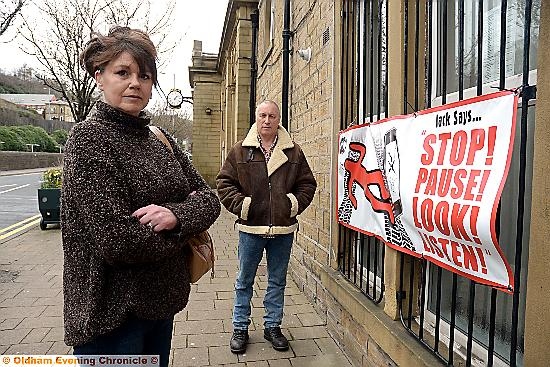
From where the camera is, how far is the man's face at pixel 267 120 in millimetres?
3309

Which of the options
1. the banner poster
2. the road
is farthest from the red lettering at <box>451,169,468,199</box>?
the road

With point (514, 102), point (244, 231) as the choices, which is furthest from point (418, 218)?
point (244, 231)

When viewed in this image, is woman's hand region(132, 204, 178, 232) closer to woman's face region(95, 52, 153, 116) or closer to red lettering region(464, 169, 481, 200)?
woman's face region(95, 52, 153, 116)

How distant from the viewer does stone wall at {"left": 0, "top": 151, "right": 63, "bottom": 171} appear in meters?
36.8

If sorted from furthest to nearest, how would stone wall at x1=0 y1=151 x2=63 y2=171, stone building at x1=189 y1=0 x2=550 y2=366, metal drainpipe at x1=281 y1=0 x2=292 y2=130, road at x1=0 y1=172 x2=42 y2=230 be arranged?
stone wall at x1=0 y1=151 x2=63 y2=171 < road at x1=0 y1=172 x2=42 y2=230 < metal drainpipe at x1=281 y1=0 x2=292 y2=130 < stone building at x1=189 y1=0 x2=550 y2=366

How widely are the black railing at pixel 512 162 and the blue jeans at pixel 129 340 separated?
4.50 feet

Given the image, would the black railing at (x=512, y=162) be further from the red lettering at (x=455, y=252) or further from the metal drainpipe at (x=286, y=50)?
the metal drainpipe at (x=286, y=50)

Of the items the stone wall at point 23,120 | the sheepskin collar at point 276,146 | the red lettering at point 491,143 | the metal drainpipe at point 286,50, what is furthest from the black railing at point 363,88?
the stone wall at point 23,120

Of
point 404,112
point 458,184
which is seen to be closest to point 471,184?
point 458,184

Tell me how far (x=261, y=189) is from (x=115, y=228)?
184cm

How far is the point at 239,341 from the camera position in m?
3.35

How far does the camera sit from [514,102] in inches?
63.9

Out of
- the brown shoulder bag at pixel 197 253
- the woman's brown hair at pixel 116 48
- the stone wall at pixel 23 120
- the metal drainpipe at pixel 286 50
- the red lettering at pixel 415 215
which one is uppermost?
the stone wall at pixel 23 120

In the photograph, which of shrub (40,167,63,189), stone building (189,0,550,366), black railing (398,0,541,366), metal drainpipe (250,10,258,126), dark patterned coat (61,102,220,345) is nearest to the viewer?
dark patterned coat (61,102,220,345)
